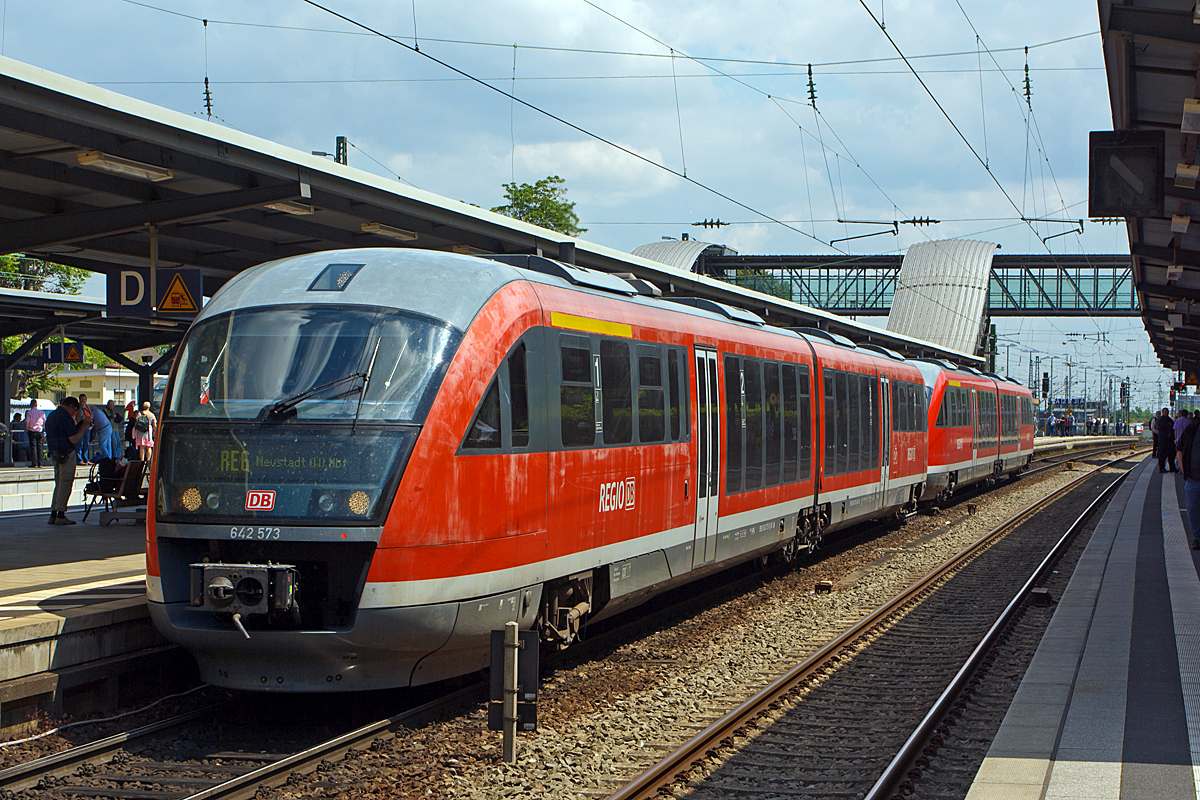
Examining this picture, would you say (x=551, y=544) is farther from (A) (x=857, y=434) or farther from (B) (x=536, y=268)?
(A) (x=857, y=434)

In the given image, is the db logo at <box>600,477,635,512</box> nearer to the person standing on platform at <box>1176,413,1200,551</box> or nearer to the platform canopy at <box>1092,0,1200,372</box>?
the platform canopy at <box>1092,0,1200,372</box>

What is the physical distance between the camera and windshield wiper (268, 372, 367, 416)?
7.44m

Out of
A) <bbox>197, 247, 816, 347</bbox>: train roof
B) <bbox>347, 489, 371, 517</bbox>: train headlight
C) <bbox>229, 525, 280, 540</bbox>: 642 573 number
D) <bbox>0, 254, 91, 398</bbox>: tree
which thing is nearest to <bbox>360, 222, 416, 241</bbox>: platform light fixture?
<bbox>197, 247, 816, 347</bbox>: train roof

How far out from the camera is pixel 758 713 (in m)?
8.38

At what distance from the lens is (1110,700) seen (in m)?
8.12

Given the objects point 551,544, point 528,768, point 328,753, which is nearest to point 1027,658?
point 551,544

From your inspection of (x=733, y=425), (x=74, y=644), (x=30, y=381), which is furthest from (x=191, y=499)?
(x=30, y=381)

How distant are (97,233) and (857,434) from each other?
11.0 metres

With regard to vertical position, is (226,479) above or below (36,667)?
above

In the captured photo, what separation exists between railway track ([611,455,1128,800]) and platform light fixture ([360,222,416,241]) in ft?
23.3

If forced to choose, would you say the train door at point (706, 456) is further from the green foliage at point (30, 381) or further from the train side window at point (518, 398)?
the green foliage at point (30, 381)

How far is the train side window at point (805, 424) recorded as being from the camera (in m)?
14.8

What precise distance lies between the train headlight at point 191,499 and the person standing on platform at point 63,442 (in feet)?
24.5

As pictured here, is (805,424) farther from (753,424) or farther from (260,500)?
(260,500)
